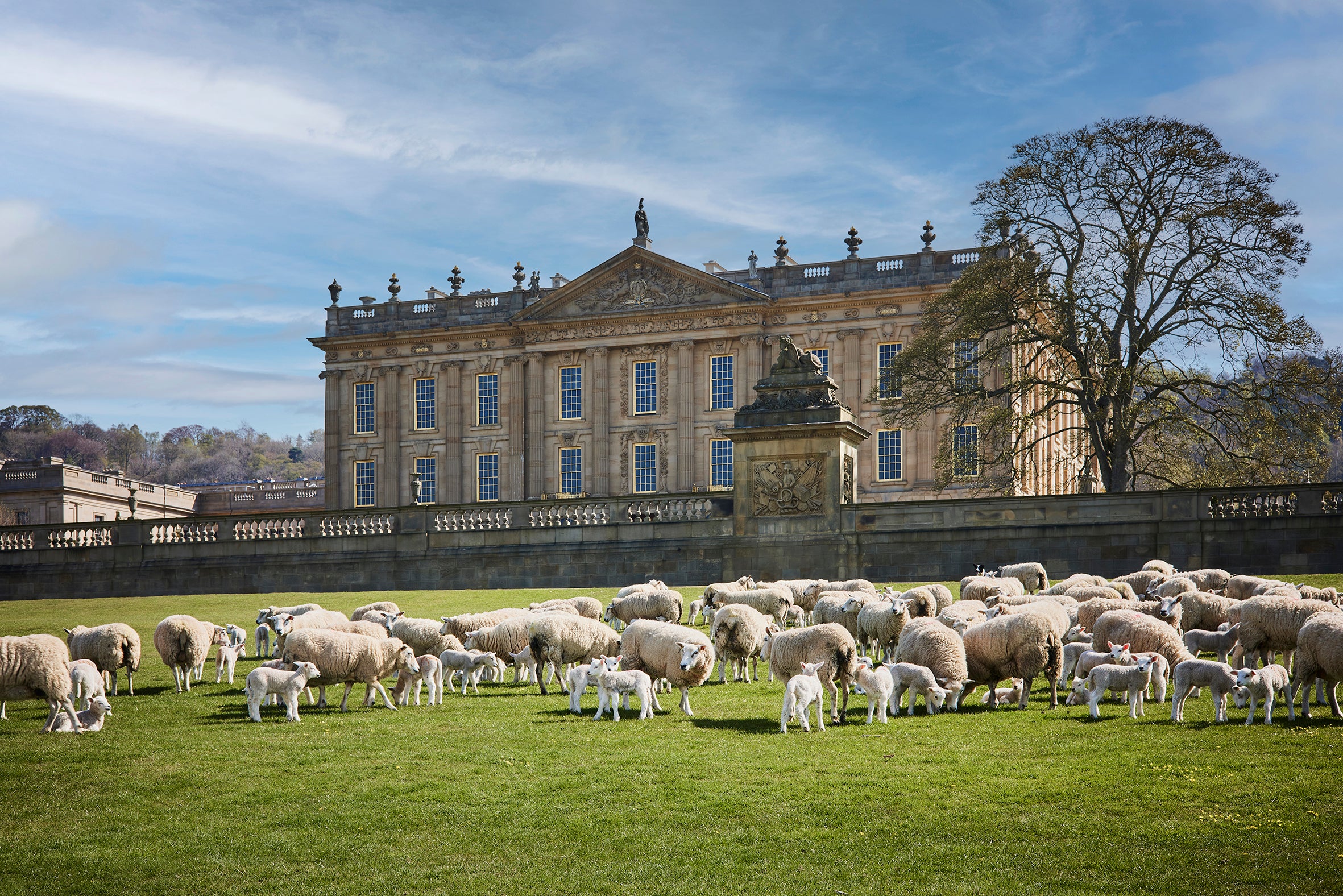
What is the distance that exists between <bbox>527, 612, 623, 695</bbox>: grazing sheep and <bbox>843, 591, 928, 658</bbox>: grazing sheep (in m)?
3.57

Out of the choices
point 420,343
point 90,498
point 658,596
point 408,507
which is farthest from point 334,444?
point 658,596

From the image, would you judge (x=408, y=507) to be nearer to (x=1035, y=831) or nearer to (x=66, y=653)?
(x=66, y=653)

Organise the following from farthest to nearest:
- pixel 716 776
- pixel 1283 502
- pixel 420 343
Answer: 1. pixel 420 343
2. pixel 1283 502
3. pixel 716 776

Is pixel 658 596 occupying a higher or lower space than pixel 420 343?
lower

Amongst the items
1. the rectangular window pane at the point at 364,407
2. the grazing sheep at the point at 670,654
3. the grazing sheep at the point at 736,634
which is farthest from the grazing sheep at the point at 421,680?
the rectangular window pane at the point at 364,407

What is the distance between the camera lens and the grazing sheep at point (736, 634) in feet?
56.5

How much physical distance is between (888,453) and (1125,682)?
54448 millimetres

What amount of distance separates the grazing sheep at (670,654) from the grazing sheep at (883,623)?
339 centimetres

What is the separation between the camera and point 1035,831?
1011 cm

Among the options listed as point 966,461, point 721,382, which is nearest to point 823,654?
point 966,461

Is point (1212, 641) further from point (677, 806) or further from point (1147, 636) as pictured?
point (677, 806)

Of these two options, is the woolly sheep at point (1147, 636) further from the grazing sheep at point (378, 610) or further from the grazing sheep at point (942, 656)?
the grazing sheep at point (378, 610)

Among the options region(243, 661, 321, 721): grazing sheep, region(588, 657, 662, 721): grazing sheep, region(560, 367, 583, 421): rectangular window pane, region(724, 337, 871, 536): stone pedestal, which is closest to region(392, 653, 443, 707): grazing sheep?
region(243, 661, 321, 721): grazing sheep

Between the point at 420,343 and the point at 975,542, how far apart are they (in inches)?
2046
